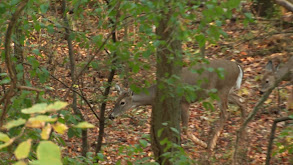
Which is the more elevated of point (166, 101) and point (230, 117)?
point (166, 101)

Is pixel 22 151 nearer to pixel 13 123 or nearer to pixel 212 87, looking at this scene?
pixel 13 123

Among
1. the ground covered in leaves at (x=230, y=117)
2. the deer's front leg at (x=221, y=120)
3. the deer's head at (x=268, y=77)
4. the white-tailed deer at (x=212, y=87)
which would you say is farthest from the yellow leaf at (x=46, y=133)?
the deer's head at (x=268, y=77)

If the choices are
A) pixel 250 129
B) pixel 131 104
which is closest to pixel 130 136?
pixel 131 104

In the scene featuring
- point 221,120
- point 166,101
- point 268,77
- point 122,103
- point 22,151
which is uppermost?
point 22,151

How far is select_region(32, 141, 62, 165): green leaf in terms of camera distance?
1229mm

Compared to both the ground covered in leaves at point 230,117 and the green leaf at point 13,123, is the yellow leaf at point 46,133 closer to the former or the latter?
the green leaf at point 13,123

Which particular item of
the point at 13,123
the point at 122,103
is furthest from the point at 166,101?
the point at 122,103

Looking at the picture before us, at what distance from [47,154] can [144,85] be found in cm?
334

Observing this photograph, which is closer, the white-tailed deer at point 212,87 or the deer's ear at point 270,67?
the white-tailed deer at point 212,87

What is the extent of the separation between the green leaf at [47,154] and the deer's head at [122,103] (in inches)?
281

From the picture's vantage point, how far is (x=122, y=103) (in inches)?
341

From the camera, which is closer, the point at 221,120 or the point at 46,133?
the point at 46,133

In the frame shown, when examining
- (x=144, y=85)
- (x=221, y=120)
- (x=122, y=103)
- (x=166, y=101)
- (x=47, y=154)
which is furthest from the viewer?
(x=122, y=103)

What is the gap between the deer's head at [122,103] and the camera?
27.9ft
